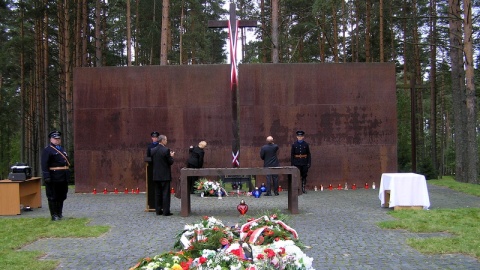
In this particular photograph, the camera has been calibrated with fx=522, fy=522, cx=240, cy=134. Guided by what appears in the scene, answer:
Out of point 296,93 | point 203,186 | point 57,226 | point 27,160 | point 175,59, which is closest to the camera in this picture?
point 57,226

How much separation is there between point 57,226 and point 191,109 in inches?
291

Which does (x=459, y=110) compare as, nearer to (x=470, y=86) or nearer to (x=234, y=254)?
(x=470, y=86)

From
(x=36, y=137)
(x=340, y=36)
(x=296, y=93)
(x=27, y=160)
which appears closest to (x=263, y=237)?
(x=296, y=93)

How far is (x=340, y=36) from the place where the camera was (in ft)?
122

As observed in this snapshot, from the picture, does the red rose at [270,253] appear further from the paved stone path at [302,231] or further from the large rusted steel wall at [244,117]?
the large rusted steel wall at [244,117]

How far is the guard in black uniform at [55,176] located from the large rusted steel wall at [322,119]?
6.68 meters

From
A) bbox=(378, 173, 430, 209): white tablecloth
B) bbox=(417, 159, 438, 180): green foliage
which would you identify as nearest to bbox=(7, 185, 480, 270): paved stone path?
bbox=(378, 173, 430, 209): white tablecloth

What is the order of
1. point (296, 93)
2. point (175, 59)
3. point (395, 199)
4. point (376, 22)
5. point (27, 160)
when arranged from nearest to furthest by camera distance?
point (395, 199) < point (296, 93) < point (376, 22) < point (175, 59) < point (27, 160)

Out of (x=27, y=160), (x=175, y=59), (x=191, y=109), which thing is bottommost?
(x=27, y=160)

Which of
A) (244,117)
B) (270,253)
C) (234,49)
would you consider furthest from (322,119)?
(270,253)

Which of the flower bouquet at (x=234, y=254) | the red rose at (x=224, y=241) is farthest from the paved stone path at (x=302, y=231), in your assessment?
the red rose at (x=224, y=241)

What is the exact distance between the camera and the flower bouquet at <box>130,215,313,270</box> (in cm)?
457

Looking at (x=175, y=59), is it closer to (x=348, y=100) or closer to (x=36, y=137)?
(x=36, y=137)

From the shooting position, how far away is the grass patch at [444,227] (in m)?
7.20
